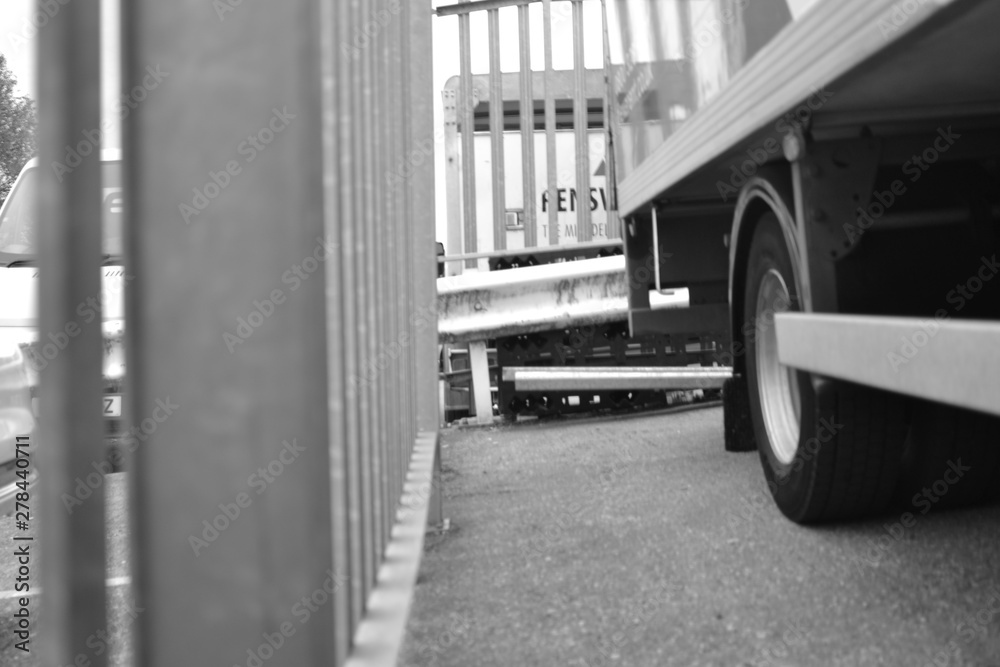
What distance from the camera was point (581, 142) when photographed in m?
9.66

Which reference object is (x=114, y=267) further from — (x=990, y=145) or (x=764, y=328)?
(x=990, y=145)

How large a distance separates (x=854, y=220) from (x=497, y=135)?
690 centimetres

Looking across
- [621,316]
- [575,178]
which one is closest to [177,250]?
[621,316]

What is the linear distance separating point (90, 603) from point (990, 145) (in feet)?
9.48

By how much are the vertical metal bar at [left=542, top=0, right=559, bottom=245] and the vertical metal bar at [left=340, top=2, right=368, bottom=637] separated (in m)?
8.16

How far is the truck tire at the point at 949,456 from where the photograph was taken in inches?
119

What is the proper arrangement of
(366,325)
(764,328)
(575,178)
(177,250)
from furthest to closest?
1. (575,178)
2. (764,328)
3. (366,325)
4. (177,250)

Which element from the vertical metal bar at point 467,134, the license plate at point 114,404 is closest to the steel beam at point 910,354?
the license plate at point 114,404

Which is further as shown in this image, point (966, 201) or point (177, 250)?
point (966, 201)

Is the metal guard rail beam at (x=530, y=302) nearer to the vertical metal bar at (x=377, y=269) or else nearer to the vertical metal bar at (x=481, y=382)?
the vertical metal bar at (x=481, y=382)

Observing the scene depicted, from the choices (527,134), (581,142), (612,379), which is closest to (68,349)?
(612,379)

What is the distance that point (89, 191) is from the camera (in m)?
0.83

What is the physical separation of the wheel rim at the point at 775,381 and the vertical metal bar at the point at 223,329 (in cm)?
247

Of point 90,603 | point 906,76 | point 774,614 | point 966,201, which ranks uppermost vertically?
point 906,76
